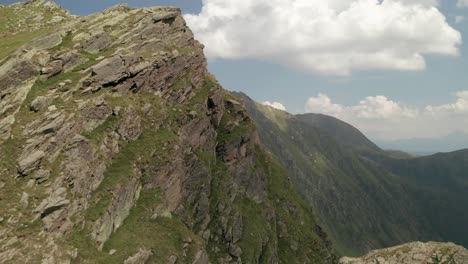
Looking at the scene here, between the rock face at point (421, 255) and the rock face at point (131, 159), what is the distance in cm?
9164

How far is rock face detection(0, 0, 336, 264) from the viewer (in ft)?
157

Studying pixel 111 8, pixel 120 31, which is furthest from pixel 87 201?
pixel 111 8

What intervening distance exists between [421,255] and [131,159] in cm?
16285

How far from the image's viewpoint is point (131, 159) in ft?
200

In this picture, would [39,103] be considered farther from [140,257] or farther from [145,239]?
[140,257]

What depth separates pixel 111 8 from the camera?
313 ft

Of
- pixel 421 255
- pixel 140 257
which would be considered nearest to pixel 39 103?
pixel 140 257

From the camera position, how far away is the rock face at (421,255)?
172500 millimetres

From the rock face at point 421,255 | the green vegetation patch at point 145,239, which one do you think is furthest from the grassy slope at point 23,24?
the rock face at point 421,255

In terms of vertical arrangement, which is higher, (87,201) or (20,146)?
(20,146)

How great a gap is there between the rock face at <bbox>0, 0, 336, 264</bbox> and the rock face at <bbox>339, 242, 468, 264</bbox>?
A: 91.6m

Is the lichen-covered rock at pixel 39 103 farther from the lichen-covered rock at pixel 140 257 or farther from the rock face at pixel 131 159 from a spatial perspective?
the lichen-covered rock at pixel 140 257

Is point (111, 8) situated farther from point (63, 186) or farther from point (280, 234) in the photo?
point (280, 234)

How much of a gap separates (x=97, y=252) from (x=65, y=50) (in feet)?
121
